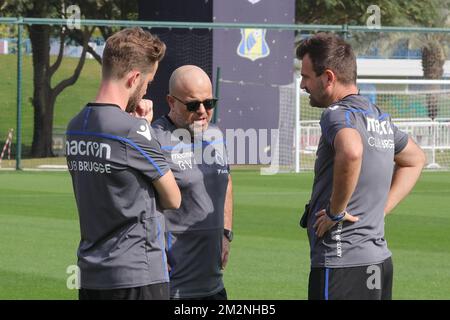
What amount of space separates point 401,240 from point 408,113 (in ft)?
71.7

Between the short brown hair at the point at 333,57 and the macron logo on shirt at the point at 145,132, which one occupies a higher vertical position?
the short brown hair at the point at 333,57

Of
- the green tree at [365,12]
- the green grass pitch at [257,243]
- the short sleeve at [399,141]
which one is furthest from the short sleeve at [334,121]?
the green tree at [365,12]

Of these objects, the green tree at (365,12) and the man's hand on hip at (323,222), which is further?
the green tree at (365,12)

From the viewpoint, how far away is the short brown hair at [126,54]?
5.30 meters

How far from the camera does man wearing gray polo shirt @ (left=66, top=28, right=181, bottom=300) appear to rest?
525 cm

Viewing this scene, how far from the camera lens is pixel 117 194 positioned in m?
5.26

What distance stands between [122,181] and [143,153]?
17cm

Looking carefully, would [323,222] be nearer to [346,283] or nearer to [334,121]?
[346,283]

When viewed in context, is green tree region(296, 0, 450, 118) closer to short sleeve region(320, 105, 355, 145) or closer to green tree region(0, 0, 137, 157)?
green tree region(0, 0, 137, 157)

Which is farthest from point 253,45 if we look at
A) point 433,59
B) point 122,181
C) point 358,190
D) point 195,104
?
point 433,59

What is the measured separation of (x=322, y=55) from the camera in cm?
597

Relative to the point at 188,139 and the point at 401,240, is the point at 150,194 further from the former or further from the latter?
the point at 401,240

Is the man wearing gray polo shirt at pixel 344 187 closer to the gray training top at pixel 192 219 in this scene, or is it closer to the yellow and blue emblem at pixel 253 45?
the gray training top at pixel 192 219
